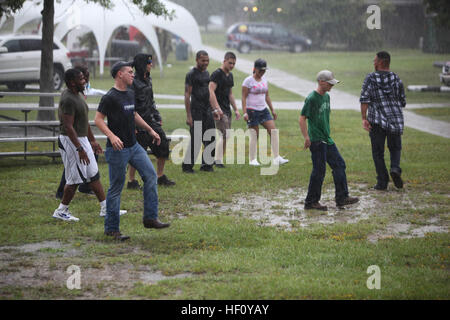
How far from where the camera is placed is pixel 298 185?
981 centimetres

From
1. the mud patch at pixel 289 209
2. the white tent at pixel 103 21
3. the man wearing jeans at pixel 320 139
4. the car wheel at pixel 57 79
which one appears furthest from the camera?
the white tent at pixel 103 21

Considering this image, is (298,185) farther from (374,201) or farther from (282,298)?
(282,298)

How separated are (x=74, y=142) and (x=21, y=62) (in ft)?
56.3

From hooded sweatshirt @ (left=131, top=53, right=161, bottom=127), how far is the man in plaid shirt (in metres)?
3.00

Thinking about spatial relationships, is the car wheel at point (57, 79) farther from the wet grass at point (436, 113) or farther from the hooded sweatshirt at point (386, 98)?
the hooded sweatshirt at point (386, 98)

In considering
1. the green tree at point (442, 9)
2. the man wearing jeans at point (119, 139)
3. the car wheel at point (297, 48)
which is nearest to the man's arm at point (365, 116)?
the man wearing jeans at point (119, 139)

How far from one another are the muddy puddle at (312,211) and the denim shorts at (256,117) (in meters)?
1.83

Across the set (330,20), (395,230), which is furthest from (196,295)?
(330,20)

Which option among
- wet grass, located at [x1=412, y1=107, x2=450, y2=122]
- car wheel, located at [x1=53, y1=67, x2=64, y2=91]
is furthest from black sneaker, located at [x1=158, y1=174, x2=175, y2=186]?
car wheel, located at [x1=53, y1=67, x2=64, y2=91]

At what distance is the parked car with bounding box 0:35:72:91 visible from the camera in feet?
75.0

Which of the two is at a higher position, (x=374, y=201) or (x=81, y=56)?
(x=81, y=56)

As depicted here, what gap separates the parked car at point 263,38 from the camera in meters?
45.6

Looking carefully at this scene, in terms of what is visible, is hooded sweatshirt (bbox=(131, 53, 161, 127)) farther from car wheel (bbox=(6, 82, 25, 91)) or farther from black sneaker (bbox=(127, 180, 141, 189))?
car wheel (bbox=(6, 82, 25, 91))

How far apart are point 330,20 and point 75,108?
144 ft
